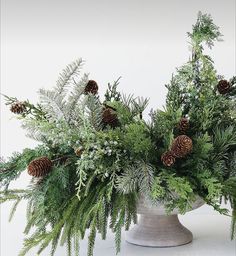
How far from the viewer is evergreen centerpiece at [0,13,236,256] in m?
1.12

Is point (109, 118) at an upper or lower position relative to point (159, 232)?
upper

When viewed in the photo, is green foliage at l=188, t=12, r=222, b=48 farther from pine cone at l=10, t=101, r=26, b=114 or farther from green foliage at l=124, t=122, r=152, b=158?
pine cone at l=10, t=101, r=26, b=114

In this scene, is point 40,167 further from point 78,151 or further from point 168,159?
point 168,159

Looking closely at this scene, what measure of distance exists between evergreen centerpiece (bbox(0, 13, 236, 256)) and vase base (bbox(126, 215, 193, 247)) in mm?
91

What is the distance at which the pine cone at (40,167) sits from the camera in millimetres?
1149

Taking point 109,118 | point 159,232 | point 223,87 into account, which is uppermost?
point 223,87

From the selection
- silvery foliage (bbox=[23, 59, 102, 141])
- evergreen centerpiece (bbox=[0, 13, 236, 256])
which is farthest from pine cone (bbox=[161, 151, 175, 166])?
silvery foliage (bbox=[23, 59, 102, 141])

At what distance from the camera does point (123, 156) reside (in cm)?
116

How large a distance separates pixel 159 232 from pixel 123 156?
18cm

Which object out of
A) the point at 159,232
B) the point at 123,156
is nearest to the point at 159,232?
the point at 159,232

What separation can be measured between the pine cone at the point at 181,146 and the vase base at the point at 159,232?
178 millimetres

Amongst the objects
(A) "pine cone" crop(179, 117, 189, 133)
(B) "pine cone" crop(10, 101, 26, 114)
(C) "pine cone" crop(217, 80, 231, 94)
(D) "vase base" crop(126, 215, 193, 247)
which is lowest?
(D) "vase base" crop(126, 215, 193, 247)

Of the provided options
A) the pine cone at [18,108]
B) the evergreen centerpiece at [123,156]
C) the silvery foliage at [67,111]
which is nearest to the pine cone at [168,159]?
the evergreen centerpiece at [123,156]

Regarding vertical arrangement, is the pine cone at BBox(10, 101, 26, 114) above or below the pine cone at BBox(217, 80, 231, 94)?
below
